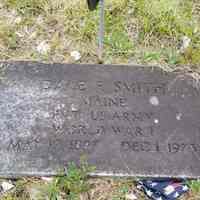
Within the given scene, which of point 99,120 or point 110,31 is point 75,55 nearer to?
point 110,31

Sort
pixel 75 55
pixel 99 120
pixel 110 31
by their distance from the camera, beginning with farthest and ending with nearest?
pixel 110 31, pixel 75 55, pixel 99 120

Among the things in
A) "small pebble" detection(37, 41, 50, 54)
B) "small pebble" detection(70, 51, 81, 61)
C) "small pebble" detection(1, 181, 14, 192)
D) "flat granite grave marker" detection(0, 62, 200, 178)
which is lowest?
"small pebble" detection(1, 181, 14, 192)

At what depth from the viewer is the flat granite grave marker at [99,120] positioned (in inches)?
88.7

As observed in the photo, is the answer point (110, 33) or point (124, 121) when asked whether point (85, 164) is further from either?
point (110, 33)

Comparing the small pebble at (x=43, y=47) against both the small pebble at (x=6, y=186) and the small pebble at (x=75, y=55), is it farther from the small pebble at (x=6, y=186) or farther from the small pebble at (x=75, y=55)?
the small pebble at (x=6, y=186)

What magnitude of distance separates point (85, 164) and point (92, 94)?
1.48 feet

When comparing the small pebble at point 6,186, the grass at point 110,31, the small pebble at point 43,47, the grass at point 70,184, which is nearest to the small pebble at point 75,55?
the grass at point 110,31

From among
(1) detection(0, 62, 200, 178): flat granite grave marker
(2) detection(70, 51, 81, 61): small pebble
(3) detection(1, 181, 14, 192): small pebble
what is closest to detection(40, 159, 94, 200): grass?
(1) detection(0, 62, 200, 178): flat granite grave marker

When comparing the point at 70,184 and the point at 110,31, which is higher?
the point at 110,31

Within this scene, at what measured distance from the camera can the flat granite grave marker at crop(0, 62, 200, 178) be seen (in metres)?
2.25

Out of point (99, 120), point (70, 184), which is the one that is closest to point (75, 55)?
point (99, 120)

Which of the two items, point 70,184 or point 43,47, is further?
point 43,47

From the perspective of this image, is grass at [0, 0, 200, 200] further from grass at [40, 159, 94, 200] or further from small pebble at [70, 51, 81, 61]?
grass at [40, 159, 94, 200]

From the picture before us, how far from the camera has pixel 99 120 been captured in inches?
95.0
